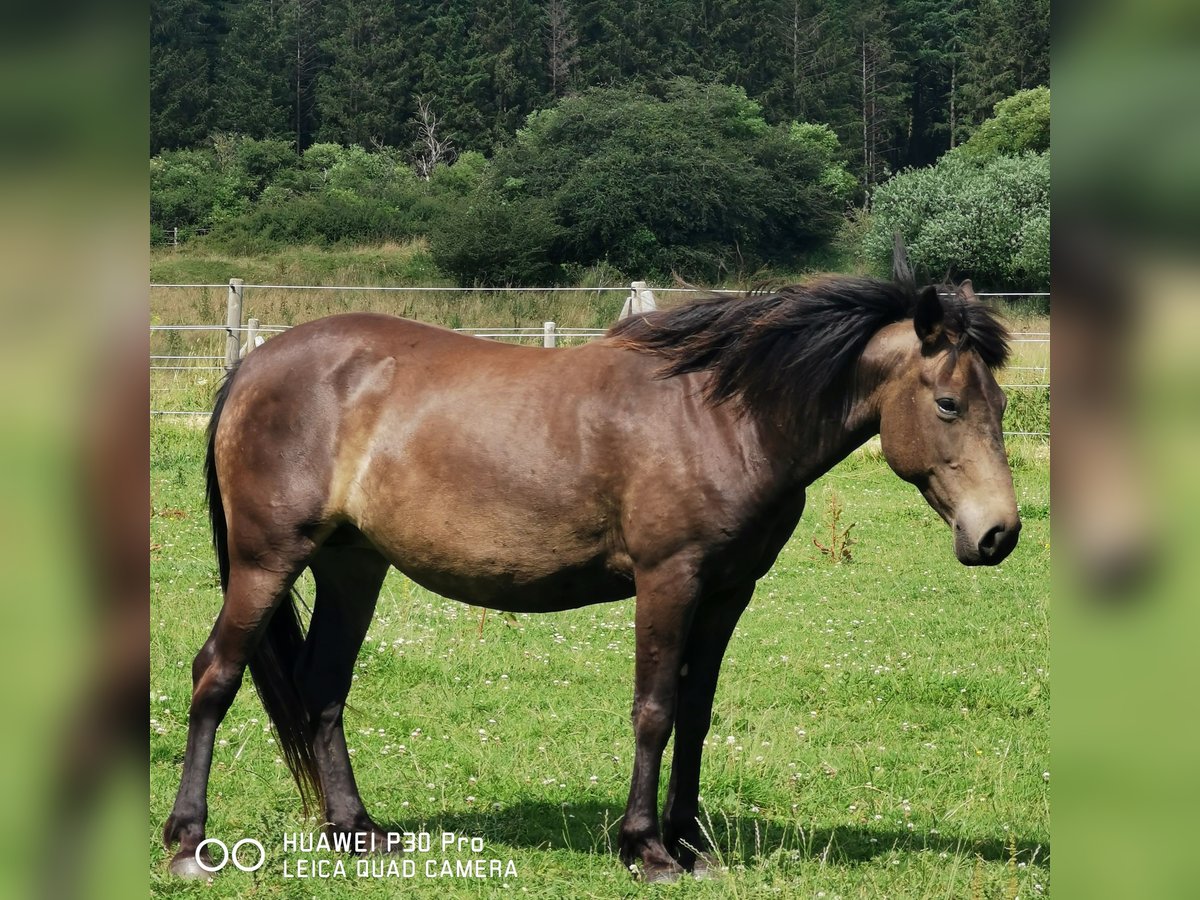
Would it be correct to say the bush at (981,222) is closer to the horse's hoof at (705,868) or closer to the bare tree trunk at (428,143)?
the bare tree trunk at (428,143)

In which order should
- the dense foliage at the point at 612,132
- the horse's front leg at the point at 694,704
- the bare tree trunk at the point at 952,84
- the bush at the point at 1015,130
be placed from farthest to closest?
1. the bare tree trunk at the point at 952,84
2. the bush at the point at 1015,130
3. the dense foliage at the point at 612,132
4. the horse's front leg at the point at 694,704

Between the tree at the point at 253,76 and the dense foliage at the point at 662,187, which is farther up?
the tree at the point at 253,76

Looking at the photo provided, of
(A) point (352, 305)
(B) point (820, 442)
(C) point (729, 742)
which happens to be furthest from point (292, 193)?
(B) point (820, 442)

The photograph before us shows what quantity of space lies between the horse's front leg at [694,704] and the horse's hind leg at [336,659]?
1125 mm

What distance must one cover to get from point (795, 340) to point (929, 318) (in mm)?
482

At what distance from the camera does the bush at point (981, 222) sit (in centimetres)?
3859

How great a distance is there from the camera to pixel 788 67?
60.4 metres

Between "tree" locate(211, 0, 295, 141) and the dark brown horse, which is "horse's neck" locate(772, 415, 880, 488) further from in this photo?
"tree" locate(211, 0, 295, 141)

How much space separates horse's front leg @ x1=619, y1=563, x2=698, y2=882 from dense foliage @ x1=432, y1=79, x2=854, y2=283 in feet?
136

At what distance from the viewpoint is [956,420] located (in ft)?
12.5

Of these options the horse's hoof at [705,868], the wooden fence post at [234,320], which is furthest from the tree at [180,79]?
the horse's hoof at [705,868]

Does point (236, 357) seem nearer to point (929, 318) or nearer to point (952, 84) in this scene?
point (929, 318)
